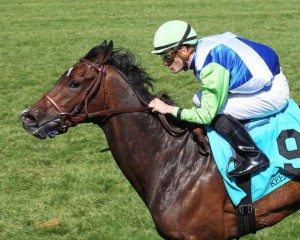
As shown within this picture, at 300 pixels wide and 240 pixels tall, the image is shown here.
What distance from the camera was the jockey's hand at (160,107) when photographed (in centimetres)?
445

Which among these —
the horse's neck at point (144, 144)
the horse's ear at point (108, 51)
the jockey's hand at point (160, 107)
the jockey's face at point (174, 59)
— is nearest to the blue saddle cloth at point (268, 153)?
the horse's neck at point (144, 144)

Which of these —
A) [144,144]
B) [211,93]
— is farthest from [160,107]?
[211,93]

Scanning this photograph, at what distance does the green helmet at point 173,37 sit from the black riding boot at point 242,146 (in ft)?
2.09

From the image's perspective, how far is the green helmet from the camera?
Result: 170 inches

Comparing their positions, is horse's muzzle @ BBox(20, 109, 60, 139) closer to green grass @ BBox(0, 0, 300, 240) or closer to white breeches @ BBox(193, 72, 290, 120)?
white breeches @ BBox(193, 72, 290, 120)

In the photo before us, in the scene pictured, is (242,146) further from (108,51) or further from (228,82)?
(108,51)

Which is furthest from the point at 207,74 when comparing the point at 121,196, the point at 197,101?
the point at 121,196

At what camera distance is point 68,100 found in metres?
4.46

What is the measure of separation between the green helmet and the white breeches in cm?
47

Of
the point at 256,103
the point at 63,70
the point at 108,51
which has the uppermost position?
the point at 108,51

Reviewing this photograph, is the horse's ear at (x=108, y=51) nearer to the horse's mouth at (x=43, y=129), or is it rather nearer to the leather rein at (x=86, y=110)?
the leather rein at (x=86, y=110)

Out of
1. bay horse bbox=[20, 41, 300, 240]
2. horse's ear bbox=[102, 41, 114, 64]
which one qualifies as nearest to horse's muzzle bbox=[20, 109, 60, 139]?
bay horse bbox=[20, 41, 300, 240]

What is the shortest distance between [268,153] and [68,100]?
1.55 metres

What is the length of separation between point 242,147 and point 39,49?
10298mm
